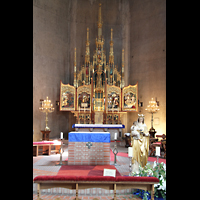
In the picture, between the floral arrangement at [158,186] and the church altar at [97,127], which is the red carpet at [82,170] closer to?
the floral arrangement at [158,186]

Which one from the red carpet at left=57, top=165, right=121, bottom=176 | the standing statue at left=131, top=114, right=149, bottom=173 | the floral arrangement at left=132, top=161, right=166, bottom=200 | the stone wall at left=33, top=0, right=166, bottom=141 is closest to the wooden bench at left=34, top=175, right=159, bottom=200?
the floral arrangement at left=132, top=161, right=166, bottom=200

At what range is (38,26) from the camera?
1302 cm

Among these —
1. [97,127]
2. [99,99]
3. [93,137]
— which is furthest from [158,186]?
[99,99]

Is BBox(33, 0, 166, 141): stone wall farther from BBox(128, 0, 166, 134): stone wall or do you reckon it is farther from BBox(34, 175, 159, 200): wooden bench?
BBox(34, 175, 159, 200): wooden bench

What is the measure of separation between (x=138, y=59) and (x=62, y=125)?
756 centimetres

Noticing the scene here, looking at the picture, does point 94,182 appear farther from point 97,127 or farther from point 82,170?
point 97,127

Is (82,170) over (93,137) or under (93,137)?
under

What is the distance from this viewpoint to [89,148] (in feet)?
22.1

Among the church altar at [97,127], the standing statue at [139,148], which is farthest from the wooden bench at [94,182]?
the church altar at [97,127]

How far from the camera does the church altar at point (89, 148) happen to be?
6742 millimetres

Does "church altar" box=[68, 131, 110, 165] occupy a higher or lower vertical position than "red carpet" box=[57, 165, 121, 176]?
higher

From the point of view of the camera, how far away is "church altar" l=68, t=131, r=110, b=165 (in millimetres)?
6742
